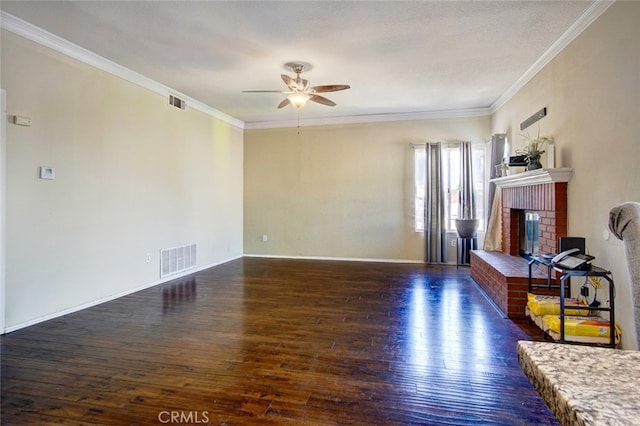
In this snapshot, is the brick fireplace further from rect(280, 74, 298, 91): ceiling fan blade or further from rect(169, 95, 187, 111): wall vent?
rect(169, 95, 187, 111): wall vent

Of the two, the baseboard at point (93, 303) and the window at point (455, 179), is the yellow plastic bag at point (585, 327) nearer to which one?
the window at point (455, 179)

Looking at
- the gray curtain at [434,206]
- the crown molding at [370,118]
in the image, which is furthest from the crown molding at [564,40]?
the gray curtain at [434,206]

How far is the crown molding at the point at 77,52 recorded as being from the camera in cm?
317

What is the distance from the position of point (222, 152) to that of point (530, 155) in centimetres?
516

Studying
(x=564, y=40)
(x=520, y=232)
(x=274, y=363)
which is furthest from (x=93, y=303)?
(x=564, y=40)

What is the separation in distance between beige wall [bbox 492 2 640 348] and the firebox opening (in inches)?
36.6

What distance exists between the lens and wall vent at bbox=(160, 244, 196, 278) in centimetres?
517

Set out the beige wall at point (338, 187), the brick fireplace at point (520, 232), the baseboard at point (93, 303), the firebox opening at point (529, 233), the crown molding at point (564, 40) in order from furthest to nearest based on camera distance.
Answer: the beige wall at point (338, 187) → the firebox opening at point (529, 233) → the brick fireplace at point (520, 232) → the baseboard at point (93, 303) → the crown molding at point (564, 40)

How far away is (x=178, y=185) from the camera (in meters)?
5.46

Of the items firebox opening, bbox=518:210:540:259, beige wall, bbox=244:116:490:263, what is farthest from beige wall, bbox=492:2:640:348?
beige wall, bbox=244:116:490:263

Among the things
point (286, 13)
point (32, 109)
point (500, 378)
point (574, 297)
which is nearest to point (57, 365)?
point (32, 109)

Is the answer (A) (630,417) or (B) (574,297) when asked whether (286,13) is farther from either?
(B) (574,297)

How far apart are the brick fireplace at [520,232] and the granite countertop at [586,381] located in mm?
3283

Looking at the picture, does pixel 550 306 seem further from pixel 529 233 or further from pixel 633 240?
pixel 633 240
